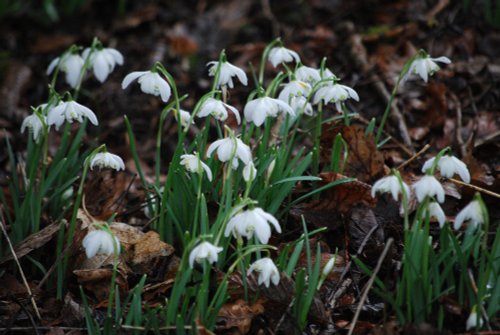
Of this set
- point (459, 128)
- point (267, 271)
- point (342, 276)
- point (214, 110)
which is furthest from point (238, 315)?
point (459, 128)

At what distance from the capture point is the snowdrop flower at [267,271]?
1.96 metres

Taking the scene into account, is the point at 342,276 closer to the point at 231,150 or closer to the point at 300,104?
the point at 231,150

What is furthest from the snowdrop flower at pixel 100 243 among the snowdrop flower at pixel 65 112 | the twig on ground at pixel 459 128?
the twig on ground at pixel 459 128

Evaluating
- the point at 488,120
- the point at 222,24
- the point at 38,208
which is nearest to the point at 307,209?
the point at 38,208

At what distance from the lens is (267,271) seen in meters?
1.96

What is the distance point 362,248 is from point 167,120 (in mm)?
2184

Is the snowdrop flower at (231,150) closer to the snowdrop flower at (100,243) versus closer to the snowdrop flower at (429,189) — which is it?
the snowdrop flower at (100,243)

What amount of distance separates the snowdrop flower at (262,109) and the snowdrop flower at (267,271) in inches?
20.2

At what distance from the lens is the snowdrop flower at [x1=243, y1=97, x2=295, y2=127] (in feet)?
7.36

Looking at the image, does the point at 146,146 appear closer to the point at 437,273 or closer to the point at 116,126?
the point at 116,126

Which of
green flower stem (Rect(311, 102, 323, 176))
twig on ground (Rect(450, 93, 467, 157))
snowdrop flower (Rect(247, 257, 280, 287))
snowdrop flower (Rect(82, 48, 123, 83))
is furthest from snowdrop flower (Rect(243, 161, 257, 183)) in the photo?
twig on ground (Rect(450, 93, 467, 157))

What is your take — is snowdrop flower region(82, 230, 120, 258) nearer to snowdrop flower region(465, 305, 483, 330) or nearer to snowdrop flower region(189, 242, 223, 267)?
snowdrop flower region(189, 242, 223, 267)

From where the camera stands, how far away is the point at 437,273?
2.00 m

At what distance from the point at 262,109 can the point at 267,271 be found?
0.59 meters
